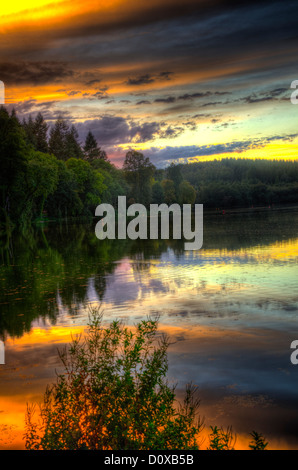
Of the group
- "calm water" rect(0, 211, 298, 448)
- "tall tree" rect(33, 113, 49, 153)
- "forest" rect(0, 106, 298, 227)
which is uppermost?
"tall tree" rect(33, 113, 49, 153)

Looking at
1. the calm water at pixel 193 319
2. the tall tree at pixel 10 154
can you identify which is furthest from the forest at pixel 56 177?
the calm water at pixel 193 319

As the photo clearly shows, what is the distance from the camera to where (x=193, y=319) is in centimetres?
1505

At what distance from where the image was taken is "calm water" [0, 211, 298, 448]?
349 inches

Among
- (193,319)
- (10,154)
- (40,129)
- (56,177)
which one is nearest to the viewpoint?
(193,319)

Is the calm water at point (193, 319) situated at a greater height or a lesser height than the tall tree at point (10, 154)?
lesser

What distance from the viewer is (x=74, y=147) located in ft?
534

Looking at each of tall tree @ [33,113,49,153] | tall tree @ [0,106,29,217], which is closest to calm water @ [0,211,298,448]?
tall tree @ [0,106,29,217]

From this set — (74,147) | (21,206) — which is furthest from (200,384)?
(74,147)

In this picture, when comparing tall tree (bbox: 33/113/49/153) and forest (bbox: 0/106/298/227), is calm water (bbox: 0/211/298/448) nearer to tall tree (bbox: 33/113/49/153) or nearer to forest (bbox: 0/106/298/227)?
forest (bbox: 0/106/298/227)

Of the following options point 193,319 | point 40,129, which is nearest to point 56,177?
point 40,129

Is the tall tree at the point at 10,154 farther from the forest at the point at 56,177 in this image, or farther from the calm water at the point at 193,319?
the calm water at the point at 193,319

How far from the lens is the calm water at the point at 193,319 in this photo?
886cm

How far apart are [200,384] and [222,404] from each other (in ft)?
3.27

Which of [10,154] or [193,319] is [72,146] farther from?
[193,319]
